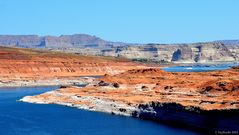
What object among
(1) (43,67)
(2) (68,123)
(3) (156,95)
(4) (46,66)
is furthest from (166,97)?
(4) (46,66)

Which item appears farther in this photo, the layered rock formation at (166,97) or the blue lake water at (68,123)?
the layered rock formation at (166,97)

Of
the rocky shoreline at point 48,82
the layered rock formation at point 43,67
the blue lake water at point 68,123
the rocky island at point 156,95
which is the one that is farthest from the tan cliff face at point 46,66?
the blue lake water at point 68,123

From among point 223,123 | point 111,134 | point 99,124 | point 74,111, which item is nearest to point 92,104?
point 74,111

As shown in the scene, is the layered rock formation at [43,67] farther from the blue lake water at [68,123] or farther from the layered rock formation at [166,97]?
the blue lake water at [68,123]

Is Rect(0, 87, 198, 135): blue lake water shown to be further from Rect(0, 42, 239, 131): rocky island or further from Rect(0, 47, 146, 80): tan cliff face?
Rect(0, 47, 146, 80): tan cliff face

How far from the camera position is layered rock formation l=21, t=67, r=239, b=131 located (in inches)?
2238

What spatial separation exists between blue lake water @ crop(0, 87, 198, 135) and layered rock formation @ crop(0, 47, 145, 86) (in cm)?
5585

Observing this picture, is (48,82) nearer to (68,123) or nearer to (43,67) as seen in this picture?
(43,67)

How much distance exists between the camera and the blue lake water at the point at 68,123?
5625 cm

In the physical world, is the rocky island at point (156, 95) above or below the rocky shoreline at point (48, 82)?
above

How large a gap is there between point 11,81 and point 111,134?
78.5m

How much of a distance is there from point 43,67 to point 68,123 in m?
88.2

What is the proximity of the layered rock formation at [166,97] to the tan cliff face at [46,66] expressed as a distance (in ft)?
146

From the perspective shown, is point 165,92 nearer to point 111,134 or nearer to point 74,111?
point 74,111
